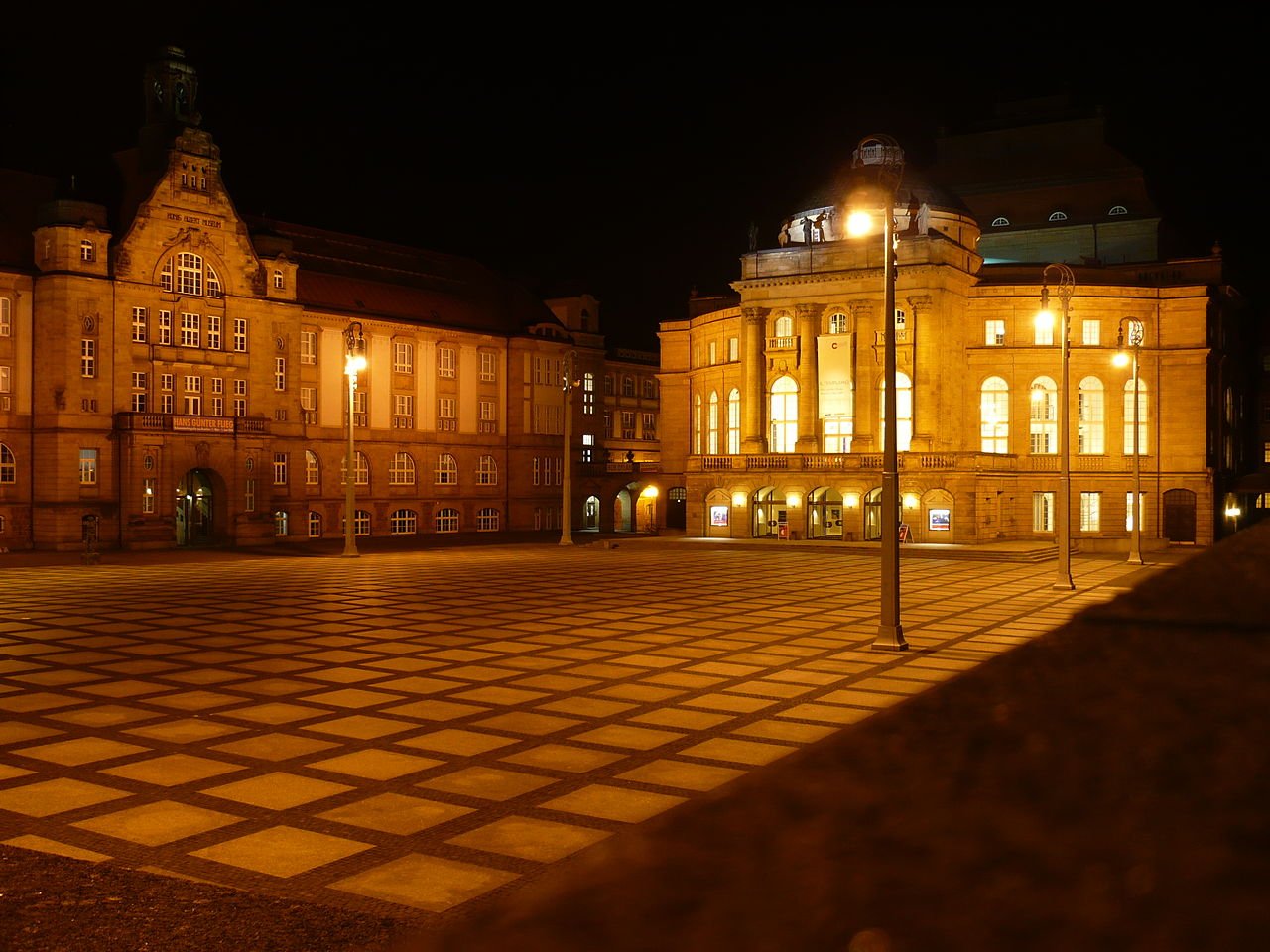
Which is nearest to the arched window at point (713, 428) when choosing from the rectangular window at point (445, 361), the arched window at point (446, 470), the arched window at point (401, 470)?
Answer: the arched window at point (446, 470)

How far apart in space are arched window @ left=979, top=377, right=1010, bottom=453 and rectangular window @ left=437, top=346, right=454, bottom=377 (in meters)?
37.5

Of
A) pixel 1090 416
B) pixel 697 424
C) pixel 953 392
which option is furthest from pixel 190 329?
pixel 1090 416

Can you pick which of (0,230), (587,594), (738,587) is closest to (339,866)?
(587,594)

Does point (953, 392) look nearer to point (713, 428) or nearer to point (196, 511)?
point (713, 428)

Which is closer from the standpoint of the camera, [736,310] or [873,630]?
[873,630]

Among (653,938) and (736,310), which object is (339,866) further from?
(736,310)

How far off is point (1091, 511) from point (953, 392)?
486 inches

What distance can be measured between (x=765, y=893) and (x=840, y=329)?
246 feet

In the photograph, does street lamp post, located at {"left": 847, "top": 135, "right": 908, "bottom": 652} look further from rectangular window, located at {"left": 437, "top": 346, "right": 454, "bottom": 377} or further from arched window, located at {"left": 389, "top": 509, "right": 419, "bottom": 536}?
rectangular window, located at {"left": 437, "top": 346, "right": 454, "bottom": 377}

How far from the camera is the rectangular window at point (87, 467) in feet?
204

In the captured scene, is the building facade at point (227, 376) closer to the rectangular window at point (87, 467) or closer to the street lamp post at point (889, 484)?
the rectangular window at point (87, 467)

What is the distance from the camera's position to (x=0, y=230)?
63.3 metres

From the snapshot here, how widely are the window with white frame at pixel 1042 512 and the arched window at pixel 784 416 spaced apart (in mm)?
16180

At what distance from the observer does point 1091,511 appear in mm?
74625
